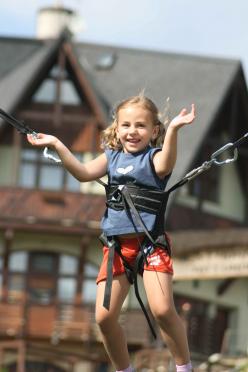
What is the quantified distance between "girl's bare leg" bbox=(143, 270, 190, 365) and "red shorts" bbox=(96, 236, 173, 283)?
1.6 inches

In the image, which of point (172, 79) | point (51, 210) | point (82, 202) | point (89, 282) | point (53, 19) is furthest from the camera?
point (53, 19)

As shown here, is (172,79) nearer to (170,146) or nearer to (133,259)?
(133,259)

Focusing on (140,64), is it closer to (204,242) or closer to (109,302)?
(204,242)

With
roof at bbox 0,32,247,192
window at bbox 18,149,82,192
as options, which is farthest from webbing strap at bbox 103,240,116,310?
window at bbox 18,149,82,192

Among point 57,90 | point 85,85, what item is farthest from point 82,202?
point 85,85

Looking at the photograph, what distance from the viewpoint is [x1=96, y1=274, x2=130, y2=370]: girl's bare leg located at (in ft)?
31.0

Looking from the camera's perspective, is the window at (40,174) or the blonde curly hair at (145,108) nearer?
the blonde curly hair at (145,108)

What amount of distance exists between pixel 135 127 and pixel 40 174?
36.6 m

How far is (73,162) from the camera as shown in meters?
9.47

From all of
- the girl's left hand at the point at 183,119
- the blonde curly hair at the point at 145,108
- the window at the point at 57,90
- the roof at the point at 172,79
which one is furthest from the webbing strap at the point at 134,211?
the roof at the point at 172,79

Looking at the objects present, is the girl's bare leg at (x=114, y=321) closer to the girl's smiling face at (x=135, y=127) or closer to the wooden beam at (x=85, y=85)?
the girl's smiling face at (x=135, y=127)

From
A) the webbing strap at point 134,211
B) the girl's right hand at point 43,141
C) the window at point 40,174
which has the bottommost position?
the webbing strap at point 134,211

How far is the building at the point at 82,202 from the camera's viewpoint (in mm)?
44438

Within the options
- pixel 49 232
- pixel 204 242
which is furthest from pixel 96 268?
pixel 204 242
